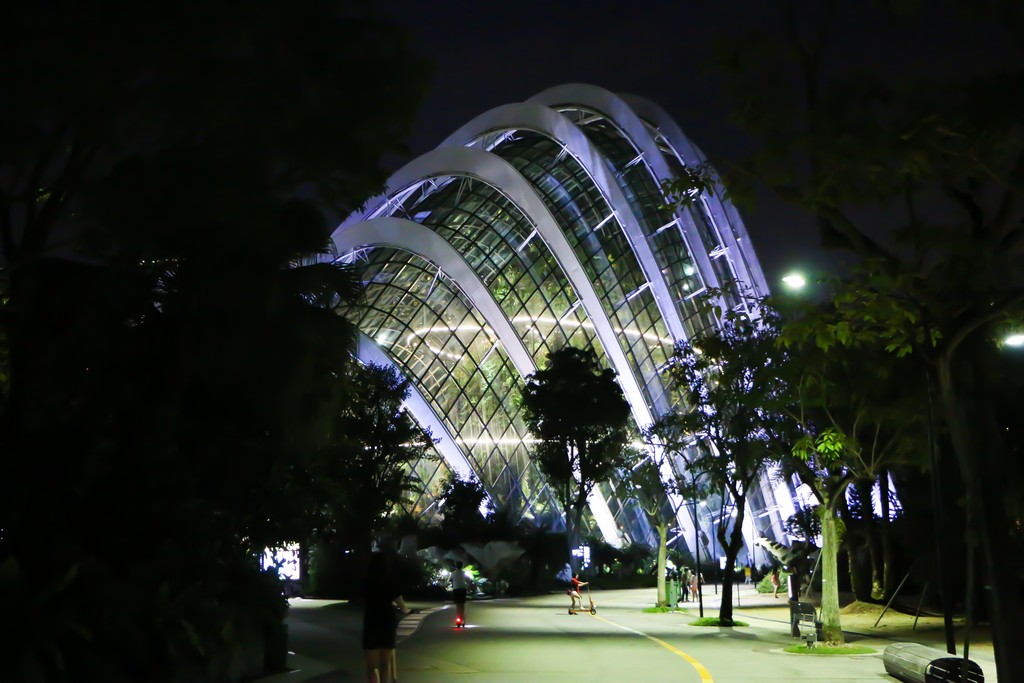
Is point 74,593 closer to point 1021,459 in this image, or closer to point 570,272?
point 1021,459

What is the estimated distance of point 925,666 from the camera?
13.6 m

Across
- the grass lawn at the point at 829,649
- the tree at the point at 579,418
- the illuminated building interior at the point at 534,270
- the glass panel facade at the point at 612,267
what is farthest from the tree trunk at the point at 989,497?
the glass panel facade at the point at 612,267

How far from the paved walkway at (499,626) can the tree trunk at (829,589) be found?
1.65 meters

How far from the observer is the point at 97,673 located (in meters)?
10.1

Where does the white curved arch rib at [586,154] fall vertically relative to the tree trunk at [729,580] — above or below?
above

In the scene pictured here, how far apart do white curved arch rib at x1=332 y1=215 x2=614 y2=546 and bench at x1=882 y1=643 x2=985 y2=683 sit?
42353mm

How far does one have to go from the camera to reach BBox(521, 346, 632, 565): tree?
1781 inches

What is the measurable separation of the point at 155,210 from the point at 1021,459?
24139mm

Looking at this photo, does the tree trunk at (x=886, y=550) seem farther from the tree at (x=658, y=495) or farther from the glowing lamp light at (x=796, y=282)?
the glowing lamp light at (x=796, y=282)

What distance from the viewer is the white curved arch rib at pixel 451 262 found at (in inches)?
2235

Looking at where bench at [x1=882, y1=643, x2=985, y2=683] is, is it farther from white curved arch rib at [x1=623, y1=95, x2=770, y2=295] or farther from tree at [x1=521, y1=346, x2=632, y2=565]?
white curved arch rib at [x1=623, y1=95, x2=770, y2=295]

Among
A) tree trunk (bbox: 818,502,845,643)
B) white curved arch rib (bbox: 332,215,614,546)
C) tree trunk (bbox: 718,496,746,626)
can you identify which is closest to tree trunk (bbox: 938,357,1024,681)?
tree trunk (bbox: 818,502,845,643)

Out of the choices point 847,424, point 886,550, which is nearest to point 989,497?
point 847,424

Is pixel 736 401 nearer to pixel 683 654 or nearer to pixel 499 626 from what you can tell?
pixel 683 654
